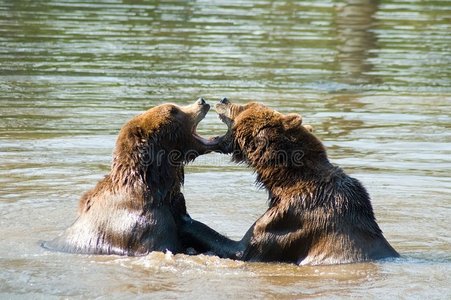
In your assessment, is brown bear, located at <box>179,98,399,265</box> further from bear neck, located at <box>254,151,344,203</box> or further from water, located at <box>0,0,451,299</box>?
water, located at <box>0,0,451,299</box>

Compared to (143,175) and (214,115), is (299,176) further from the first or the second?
(214,115)

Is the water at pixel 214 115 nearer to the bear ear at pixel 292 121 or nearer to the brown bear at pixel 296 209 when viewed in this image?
the brown bear at pixel 296 209

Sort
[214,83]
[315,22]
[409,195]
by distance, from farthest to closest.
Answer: [315,22], [214,83], [409,195]

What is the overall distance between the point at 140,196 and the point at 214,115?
628 cm

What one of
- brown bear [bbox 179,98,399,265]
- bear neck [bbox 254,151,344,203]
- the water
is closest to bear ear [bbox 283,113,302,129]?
brown bear [bbox 179,98,399,265]

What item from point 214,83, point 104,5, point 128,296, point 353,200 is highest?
point 104,5

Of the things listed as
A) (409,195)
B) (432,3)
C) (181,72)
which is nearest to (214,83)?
(181,72)

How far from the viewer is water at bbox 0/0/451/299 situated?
9.86 meters

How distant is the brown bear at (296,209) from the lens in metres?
10.2

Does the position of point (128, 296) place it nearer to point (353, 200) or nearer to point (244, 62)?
point (353, 200)

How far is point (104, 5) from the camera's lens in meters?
27.1

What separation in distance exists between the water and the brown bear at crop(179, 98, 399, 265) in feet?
0.60

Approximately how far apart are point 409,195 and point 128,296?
4542 millimetres

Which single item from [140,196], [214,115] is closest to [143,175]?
[140,196]
